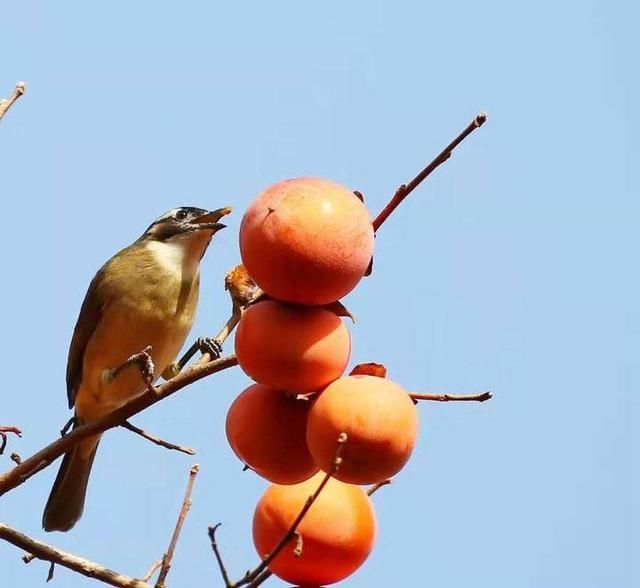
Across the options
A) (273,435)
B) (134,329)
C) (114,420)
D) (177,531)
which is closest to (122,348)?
(134,329)

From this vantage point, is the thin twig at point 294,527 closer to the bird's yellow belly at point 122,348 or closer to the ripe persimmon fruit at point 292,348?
the ripe persimmon fruit at point 292,348

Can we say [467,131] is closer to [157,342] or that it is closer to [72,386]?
[157,342]

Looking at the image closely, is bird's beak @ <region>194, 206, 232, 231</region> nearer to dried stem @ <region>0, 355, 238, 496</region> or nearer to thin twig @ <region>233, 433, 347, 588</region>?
dried stem @ <region>0, 355, 238, 496</region>

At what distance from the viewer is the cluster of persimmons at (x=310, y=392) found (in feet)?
7.60

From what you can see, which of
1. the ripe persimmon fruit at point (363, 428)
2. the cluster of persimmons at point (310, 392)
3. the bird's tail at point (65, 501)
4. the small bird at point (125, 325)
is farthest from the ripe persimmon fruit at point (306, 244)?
the bird's tail at point (65, 501)

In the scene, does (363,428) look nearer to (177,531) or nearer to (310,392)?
(310,392)

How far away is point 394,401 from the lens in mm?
2334

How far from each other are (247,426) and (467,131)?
2.76ft

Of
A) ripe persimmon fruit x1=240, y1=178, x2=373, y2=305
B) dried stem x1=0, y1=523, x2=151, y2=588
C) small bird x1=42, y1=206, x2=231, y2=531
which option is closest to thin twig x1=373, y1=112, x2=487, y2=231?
ripe persimmon fruit x1=240, y1=178, x2=373, y2=305

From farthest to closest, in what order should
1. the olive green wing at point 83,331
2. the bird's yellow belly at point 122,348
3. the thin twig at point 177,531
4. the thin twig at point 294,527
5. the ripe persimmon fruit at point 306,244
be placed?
the olive green wing at point 83,331 < the bird's yellow belly at point 122,348 < the thin twig at point 177,531 < the ripe persimmon fruit at point 306,244 < the thin twig at point 294,527

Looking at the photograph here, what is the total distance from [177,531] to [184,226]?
159 inches

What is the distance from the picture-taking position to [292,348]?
7.85 feet

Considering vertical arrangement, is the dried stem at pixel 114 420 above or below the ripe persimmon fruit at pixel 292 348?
below

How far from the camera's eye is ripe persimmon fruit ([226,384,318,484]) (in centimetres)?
248
